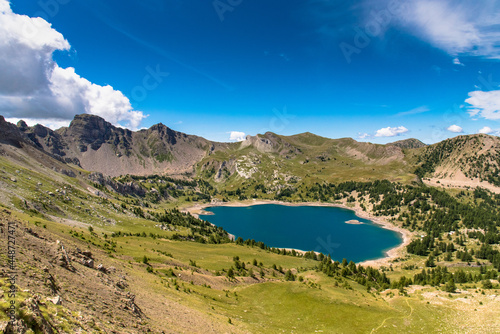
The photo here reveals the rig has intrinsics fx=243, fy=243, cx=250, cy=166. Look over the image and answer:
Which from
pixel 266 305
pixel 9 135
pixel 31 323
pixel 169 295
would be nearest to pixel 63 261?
pixel 169 295

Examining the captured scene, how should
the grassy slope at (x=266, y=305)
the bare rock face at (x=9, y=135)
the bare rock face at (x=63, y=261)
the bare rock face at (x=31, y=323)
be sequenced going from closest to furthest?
the bare rock face at (x=31, y=323) → the bare rock face at (x=63, y=261) → the grassy slope at (x=266, y=305) → the bare rock face at (x=9, y=135)

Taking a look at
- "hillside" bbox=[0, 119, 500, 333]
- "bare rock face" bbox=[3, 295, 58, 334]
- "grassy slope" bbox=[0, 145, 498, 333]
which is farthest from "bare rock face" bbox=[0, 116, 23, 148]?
"bare rock face" bbox=[3, 295, 58, 334]

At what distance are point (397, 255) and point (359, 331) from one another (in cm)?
14053

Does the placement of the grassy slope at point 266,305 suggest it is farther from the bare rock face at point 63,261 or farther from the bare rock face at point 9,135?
the bare rock face at point 9,135

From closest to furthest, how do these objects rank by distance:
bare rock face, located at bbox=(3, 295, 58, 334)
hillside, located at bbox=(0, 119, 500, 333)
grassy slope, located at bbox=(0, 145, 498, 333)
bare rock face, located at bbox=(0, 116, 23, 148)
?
1. bare rock face, located at bbox=(3, 295, 58, 334)
2. hillside, located at bbox=(0, 119, 500, 333)
3. grassy slope, located at bbox=(0, 145, 498, 333)
4. bare rock face, located at bbox=(0, 116, 23, 148)

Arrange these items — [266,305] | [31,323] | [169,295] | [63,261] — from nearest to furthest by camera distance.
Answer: [31,323], [63,261], [169,295], [266,305]

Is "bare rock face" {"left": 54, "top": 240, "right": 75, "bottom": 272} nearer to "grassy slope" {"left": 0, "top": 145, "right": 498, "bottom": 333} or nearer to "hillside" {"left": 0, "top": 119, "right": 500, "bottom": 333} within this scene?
"hillside" {"left": 0, "top": 119, "right": 500, "bottom": 333}

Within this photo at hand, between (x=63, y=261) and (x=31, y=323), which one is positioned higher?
(x=31, y=323)

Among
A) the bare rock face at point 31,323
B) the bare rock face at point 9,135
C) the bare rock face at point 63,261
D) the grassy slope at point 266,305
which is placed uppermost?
the bare rock face at point 9,135

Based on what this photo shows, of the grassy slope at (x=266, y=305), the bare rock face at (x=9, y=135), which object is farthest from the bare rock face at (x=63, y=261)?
the bare rock face at (x=9, y=135)

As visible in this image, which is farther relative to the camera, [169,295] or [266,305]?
[266,305]

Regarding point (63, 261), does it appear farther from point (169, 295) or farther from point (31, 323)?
point (31, 323)

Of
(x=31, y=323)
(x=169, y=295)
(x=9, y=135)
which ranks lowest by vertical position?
(x=169, y=295)

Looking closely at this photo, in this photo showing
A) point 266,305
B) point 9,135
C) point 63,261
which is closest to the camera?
point 63,261
